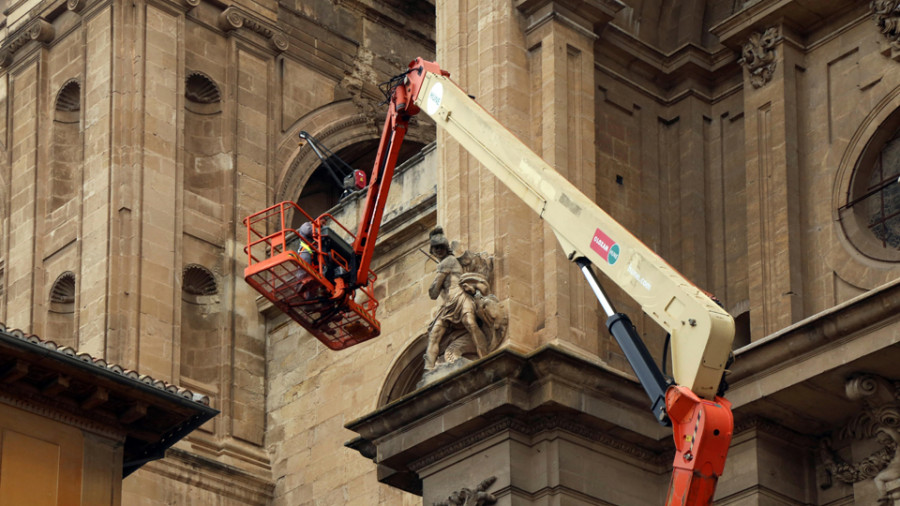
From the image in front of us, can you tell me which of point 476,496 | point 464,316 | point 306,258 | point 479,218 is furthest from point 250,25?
point 476,496

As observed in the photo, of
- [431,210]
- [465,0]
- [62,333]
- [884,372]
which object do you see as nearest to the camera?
[884,372]

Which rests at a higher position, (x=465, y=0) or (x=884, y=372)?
(x=465, y=0)

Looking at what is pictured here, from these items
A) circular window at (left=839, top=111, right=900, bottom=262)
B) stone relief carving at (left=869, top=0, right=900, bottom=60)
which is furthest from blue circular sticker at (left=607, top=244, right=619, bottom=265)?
stone relief carving at (left=869, top=0, right=900, bottom=60)

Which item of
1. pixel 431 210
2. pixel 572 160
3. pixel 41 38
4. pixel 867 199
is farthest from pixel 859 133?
pixel 41 38

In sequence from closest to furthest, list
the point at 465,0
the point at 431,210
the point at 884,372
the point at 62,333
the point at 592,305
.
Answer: the point at 884,372
the point at 592,305
the point at 465,0
the point at 431,210
the point at 62,333

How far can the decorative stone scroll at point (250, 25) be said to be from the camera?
53.4 metres

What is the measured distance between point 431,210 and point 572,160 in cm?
853

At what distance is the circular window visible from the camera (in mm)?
38188

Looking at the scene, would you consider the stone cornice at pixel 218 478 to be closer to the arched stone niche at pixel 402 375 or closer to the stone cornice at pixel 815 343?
the arched stone niche at pixel 402 375

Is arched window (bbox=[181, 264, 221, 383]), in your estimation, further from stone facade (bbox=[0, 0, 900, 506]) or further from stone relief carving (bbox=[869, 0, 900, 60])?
stone relief carving (bbox=[869, 0, 900, 60])

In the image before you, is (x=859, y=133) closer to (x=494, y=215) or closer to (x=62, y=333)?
(x=494, y=215)

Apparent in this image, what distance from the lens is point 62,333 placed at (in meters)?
51.0

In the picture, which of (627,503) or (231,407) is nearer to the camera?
(627,503)

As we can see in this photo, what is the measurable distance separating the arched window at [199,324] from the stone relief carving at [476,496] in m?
14.7
